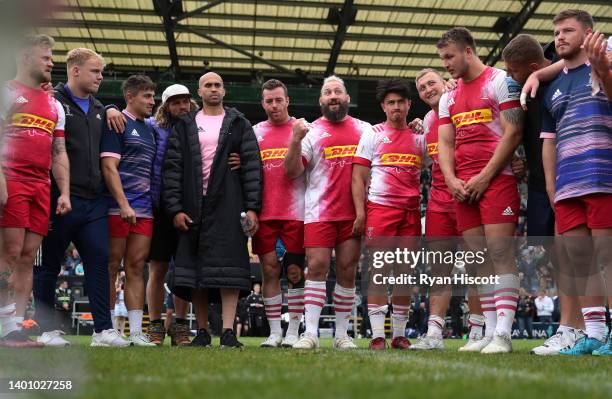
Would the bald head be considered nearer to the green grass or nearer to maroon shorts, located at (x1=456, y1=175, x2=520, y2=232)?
maroon shorts, located at (x1=456, y1=175, x2=520, y2=232)

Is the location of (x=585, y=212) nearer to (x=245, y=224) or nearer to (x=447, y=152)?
(x=447, y=152)

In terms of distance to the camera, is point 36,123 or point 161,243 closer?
point 36,123

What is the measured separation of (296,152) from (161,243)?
64.5 inches

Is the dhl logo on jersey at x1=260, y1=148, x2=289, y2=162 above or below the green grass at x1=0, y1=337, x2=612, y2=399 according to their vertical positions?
above

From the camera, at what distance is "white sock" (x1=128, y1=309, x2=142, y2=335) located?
6343 mm

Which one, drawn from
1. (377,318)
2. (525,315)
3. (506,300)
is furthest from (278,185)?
(525,315)

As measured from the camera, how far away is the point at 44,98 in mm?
5578

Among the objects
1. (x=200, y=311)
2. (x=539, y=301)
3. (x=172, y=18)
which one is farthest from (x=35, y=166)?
(x=172, y=18)

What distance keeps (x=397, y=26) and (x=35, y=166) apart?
62.6 ft

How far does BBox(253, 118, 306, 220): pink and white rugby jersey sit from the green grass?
2292mm

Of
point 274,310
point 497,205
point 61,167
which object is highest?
point 61,167

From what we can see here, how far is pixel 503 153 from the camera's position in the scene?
5.22 m

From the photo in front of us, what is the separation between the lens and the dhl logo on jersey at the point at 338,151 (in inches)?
246
